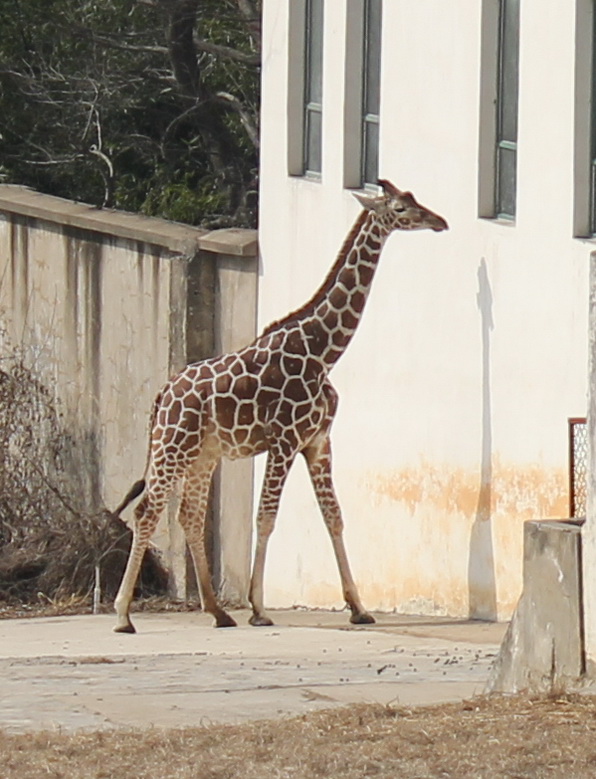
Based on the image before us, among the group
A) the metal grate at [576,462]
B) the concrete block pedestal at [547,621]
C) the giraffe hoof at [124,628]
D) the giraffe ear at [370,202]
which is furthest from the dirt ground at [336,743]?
the giraffe ear at [370,202]

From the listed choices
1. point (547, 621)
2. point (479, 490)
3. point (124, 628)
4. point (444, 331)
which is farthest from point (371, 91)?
point (547, 621)

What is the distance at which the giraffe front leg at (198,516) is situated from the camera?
1291 cm

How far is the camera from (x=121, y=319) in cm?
1611

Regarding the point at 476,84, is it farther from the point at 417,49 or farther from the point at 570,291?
the point at 570,291

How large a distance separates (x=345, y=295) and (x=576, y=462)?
6.72ft

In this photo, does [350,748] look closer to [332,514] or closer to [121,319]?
[332,514]

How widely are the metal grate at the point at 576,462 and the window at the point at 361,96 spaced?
3419 mm

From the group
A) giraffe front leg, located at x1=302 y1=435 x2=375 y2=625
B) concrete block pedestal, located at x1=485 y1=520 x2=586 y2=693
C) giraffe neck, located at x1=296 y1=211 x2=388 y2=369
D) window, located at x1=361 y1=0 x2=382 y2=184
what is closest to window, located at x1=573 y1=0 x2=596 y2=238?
giraffe neck, located at x1=296 y1=211 x2=388 y2=369

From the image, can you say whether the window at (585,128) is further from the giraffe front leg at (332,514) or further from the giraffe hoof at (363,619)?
the giraffe hoof at (363,619)

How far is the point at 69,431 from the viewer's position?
1680 centimetres

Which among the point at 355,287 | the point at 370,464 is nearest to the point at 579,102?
the point at 355,287

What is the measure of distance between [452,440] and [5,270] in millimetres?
5817

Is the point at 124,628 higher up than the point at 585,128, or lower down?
lower down

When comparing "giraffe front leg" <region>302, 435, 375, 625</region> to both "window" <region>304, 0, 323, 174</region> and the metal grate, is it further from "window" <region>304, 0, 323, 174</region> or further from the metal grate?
"window" <region>304, 0, 323, 174</region>
